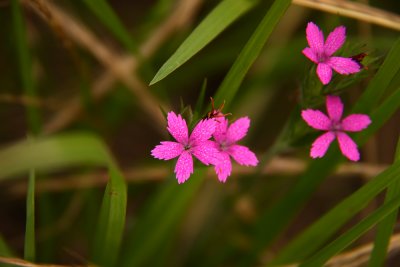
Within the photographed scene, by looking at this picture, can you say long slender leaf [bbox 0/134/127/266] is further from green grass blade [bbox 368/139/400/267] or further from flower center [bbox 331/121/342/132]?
green grass blade [bbox 368/139/400/267]

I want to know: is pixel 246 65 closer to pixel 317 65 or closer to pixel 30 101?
pixel 317 65

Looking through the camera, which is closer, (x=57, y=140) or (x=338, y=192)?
(x=57, y=140)

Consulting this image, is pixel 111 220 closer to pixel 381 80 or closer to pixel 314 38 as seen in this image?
pixel 314 38

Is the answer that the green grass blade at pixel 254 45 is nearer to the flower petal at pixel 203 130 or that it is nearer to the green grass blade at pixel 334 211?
the flower petal at pixel 203 130

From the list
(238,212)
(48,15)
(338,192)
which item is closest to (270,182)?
(238,212)

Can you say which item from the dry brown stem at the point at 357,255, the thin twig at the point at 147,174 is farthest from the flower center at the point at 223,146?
the thin twig at the point at 147,174
